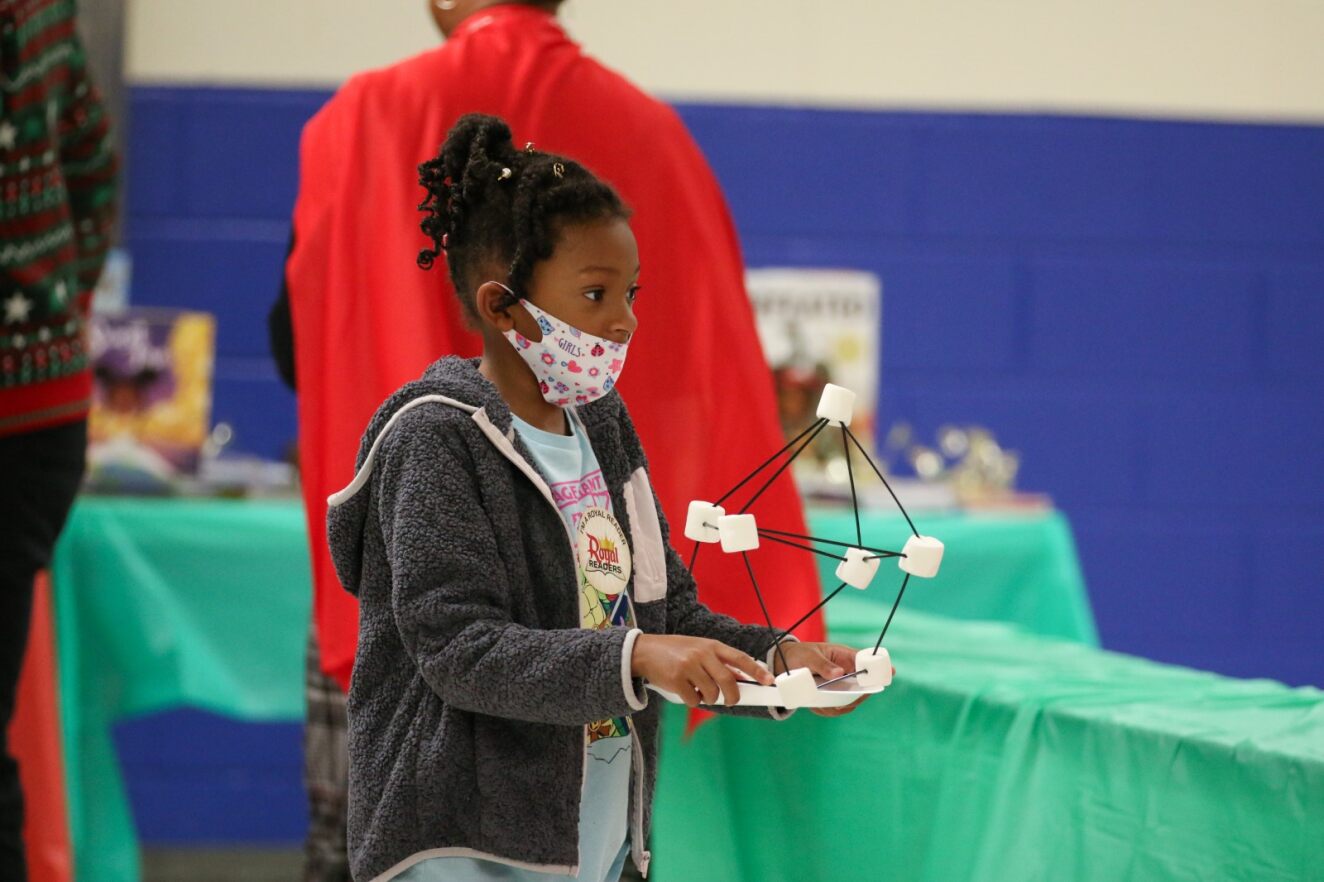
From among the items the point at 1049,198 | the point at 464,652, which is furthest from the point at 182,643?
the point at 1049,198

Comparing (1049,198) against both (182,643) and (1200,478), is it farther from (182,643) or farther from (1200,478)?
(182,643)

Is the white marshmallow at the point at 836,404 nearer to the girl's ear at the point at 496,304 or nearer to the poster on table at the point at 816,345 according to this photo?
the girl's ear at the point at 496,304

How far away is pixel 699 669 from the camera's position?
0.74m

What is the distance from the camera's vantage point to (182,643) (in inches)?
85.3

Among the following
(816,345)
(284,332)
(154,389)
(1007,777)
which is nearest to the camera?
(1007,777)

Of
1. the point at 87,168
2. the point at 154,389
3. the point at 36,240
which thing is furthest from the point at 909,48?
the point at 36,240

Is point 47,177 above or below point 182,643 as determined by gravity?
above

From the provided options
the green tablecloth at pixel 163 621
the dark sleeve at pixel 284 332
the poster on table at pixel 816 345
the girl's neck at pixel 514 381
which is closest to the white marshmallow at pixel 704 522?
the girl's neck at pixel 514 381

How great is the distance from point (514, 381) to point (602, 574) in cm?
13

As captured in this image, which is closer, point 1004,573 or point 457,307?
point 457,307

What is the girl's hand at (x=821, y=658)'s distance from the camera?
2.85 feet

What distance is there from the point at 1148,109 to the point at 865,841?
107 inches

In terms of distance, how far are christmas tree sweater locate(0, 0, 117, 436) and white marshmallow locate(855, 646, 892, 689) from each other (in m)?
1.12

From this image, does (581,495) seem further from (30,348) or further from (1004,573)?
(1004,573)
